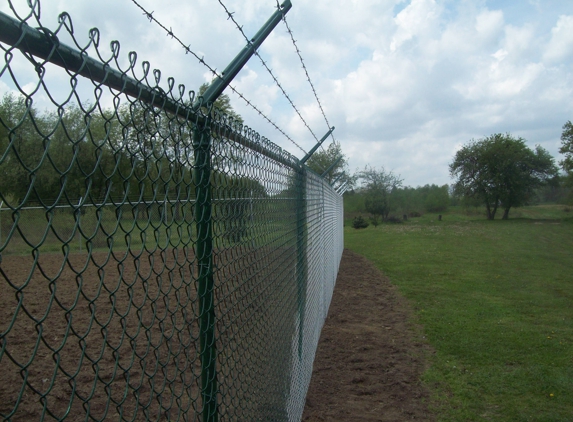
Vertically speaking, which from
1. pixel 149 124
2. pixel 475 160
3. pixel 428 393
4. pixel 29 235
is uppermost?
pixel 475 160

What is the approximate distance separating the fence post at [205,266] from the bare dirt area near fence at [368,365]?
2.62 metres

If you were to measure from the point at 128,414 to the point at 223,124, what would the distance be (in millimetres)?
3076

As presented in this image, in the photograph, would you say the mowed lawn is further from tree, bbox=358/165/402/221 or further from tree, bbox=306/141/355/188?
tree, bbox=358/165/402/221

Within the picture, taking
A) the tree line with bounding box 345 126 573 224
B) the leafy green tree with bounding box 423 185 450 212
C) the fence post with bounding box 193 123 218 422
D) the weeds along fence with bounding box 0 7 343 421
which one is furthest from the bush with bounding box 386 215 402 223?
the fence post with bounding box 193 123 218 422

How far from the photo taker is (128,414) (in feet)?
12.9

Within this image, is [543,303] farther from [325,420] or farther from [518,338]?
[325,420]

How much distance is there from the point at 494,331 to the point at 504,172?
42.4 metres

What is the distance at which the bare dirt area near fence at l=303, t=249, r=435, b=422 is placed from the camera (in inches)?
168

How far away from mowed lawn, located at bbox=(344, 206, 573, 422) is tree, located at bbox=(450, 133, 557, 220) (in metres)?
31.9

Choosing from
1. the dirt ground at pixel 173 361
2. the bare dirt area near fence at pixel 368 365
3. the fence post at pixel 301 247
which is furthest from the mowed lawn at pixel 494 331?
the fence post at pixel 301 247

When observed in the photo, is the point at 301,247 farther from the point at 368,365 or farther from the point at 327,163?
the point at 327,163

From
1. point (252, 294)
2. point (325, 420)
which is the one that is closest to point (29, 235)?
point (325, 420)

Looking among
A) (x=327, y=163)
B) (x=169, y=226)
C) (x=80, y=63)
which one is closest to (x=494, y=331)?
(x=169, y=226)

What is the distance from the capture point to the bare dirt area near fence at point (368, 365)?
4258mm
